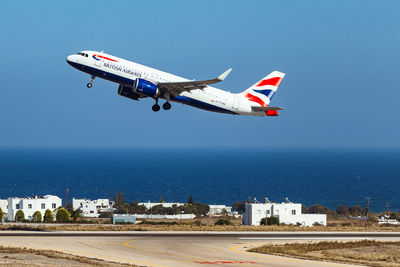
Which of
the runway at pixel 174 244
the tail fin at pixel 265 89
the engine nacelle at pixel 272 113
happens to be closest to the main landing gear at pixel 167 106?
the tail fin at pixel 265 89

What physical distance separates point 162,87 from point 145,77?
2077 millimetres

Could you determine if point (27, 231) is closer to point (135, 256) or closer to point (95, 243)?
point (95, 243)

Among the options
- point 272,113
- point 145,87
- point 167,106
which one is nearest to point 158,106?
point 167,106

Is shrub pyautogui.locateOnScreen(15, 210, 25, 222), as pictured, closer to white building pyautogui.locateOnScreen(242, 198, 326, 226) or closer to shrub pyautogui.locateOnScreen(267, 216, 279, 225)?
white building pyautogui.locateOnScreen(242, 198, 326, 226)

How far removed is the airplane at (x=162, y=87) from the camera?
6588 cm

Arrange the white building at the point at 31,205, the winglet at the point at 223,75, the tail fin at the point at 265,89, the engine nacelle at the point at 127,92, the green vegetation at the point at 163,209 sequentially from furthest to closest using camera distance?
the green vegetation at the point at 163,209, the white building at the point at 31,205, the tail fin at the point at 265,89, the engine nacelle at the point at 127,92, the winglet at the point at 223,75

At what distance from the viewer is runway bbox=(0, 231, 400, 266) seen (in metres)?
46.3

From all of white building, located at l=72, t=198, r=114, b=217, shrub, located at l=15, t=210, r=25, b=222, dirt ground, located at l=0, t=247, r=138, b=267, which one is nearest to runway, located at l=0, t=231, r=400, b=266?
dirt ground, located at l=0, t=247, r=138, b=267

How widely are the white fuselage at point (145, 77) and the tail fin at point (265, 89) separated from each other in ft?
11.9

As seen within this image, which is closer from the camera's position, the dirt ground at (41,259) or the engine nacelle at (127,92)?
the dirt ground at (41,259)

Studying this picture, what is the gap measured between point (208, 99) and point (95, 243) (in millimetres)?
22185

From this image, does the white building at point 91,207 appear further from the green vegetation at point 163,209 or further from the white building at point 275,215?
the white building at point 275,215

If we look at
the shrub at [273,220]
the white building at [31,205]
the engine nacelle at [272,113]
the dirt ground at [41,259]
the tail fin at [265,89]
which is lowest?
the dirt ground at [41,259]

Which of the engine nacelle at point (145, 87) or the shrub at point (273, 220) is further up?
the engine nacelle at point (145, 87)
